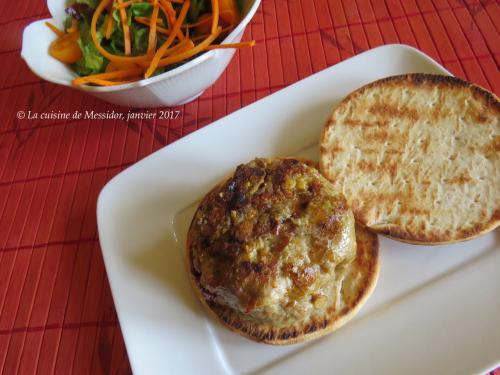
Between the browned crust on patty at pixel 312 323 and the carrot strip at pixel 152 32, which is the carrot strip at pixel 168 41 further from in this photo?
the browned crust on patty at pixel 312 323

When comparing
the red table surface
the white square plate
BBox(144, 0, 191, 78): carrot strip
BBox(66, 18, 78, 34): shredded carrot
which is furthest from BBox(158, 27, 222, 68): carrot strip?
BBox(66, 18, 78, 34): shredded carrot

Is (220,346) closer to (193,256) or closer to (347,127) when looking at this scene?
(193,256)

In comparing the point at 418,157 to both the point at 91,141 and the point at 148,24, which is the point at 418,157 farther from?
the point at 91,141

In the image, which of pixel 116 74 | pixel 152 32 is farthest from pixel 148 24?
pixel 116 74

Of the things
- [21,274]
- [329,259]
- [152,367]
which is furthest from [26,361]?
[329,259]

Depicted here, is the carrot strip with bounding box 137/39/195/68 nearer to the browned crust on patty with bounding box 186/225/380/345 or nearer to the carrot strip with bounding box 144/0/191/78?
the carrot strip with bounding box 144/0/191/78

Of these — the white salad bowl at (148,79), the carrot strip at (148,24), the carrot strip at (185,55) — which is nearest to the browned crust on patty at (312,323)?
the white salad bowl at (148,79)
